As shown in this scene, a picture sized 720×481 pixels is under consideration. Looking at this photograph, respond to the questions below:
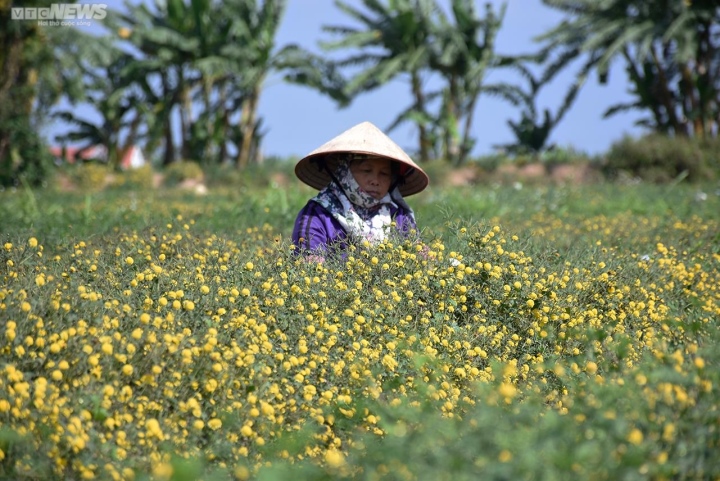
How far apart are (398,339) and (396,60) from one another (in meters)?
24.7

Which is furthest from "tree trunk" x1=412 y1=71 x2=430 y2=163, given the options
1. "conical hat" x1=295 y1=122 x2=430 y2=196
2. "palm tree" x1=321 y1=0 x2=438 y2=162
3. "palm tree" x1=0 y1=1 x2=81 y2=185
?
"conical hat" x1=295 y1=122 x2=430 y2=196

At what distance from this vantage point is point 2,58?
82.8ft

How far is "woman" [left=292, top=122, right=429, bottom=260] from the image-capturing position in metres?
5.02

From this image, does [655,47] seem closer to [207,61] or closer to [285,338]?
[207,61]

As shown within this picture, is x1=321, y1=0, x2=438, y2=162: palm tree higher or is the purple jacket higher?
x1=321, y1=0, x2=438, y2=162: palm tree

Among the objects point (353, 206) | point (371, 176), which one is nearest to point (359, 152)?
point (371, 176)

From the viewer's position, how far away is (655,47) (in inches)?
1067

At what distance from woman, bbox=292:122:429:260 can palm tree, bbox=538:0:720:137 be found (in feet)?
71.6

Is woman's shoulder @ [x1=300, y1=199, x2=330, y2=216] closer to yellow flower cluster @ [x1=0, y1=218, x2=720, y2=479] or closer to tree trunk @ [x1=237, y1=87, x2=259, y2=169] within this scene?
yellow flower cluster @ [x1=0, y1=218, x2=720, y2=479]

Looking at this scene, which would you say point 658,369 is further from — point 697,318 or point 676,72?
point 676,72

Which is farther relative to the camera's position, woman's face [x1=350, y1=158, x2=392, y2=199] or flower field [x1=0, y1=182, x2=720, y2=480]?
woman's face [x1=350, y1=158, x2=392, y2=199]

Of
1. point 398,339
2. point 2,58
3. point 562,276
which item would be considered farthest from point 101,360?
point 2,58

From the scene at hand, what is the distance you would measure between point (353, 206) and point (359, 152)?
0.35 m

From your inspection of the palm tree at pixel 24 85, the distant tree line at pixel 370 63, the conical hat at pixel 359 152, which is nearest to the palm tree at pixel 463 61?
the distant tree line at pixel 370 63
